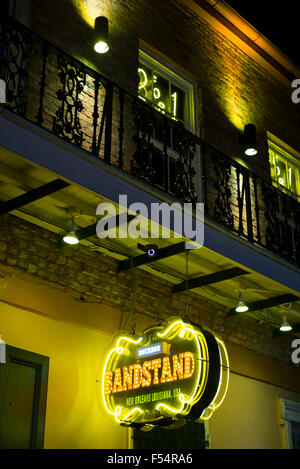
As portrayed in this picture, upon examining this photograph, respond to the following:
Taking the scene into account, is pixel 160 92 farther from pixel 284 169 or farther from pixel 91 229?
pixel 91 229

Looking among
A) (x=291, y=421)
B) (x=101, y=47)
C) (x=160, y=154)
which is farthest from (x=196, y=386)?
(x=101, y=47)

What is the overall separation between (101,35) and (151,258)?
320cm

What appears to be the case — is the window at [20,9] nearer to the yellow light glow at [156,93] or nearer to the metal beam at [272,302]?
the yellow light glow at [156,93]

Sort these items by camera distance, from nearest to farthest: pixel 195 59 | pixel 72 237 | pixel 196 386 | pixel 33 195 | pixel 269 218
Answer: pixel 196 386
pixel 33 195
pixel 72 237
pixel 269 218
pixel 195 59

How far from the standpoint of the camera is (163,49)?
967 cm

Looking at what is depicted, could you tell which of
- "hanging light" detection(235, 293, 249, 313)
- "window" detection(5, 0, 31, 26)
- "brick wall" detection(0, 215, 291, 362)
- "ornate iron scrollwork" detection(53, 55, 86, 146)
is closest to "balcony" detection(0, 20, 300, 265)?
"ornate iron scrollwork" detection(53, 55, 86, 146)

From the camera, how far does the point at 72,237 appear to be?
22.0ft

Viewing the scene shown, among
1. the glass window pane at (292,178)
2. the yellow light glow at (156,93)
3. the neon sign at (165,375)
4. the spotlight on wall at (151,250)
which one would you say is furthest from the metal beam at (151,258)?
the glass window pane at (292,178)

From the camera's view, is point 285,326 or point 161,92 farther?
point 161,92

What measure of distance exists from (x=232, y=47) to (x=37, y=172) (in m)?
6.64

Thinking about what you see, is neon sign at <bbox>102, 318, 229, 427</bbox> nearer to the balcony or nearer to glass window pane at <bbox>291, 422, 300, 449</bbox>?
the balcony

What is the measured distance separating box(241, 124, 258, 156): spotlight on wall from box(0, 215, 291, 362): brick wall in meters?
2.85

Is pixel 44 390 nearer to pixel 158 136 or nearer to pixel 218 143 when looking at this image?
pixel 158 136
